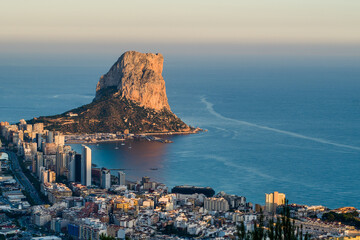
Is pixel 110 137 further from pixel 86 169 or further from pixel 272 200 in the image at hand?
pixel 272 200

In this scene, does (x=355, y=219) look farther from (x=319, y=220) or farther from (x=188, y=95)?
(x=188, y=95)

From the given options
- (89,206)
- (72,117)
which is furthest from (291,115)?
(89,206)

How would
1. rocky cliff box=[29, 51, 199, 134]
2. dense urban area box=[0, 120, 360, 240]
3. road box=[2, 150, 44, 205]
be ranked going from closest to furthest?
1. dense urban area box=[0, 120, 360, 240]
2. road box=[2, 150, 44, 205]
3. rocky cliff box=[29, 51, 199, 134]

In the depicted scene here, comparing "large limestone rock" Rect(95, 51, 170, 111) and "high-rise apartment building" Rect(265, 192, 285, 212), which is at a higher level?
"large limestone rock" Rect(95, 51, 170, 111)

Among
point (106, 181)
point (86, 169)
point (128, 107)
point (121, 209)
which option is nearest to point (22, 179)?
point (86, 169)

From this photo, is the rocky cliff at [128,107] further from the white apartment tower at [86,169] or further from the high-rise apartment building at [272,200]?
the high-rise apartment building at [272,200]

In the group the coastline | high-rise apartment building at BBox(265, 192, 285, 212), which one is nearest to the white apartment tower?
high-rise apartment building at BBox(265, 192, 285, 212)

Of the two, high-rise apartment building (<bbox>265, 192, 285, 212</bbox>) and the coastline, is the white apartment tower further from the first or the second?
the coastline
